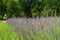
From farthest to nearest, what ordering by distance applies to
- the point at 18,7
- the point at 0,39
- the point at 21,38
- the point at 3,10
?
the point at 3,10, the point at 18,7, the point at 0,39, the point at 21,38

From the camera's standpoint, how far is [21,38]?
3.74 metres

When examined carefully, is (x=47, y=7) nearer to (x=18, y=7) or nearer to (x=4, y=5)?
(x=18, y=7)

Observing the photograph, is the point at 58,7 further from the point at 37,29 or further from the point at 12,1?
the point at 37,29

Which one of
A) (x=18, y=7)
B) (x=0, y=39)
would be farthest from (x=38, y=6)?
(x=0, y=39)

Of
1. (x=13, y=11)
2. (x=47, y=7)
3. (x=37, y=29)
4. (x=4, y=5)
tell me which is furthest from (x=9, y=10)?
(x=37, y=29)

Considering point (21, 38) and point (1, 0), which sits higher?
point (21, 38)

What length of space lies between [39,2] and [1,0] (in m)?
9.23

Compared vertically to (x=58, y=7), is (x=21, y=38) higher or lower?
higher

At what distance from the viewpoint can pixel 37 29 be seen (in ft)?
12.5

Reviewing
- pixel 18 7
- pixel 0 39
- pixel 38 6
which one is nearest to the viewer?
pixel 0 39

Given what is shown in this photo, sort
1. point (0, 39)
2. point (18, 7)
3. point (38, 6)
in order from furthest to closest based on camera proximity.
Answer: point (18, 7)
point (38, 6)
point (0, 39)

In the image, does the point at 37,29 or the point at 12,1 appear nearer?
the point at 37,29

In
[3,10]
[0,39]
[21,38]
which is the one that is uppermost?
[21,38]

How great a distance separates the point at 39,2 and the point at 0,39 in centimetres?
2772
